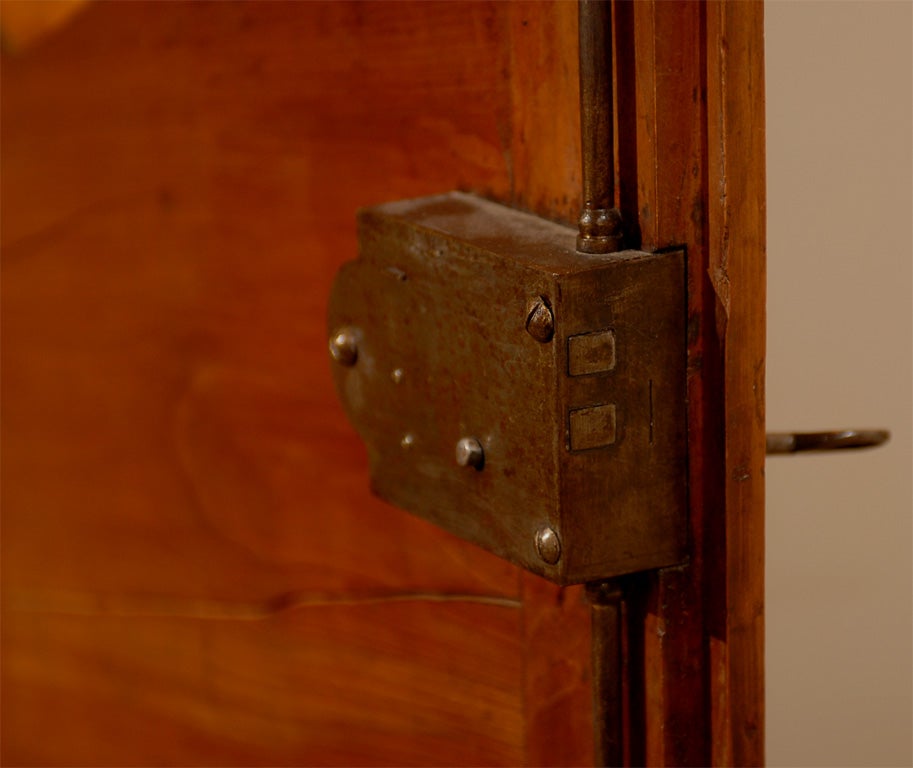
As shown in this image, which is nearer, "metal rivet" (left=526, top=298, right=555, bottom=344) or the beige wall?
"metal rivet" (left=526, top=298, right=555, bottom=344)

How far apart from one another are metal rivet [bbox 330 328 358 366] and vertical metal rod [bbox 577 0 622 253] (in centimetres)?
15

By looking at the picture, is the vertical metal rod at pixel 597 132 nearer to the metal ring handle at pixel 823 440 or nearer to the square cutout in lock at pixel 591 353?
the square cutout in lock at pixel 591 353

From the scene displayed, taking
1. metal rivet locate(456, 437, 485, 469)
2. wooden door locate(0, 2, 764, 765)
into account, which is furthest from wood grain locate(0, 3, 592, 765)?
metal rivet locate(456, 437, 485, 469)

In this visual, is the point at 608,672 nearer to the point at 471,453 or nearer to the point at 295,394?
the point at 471,453

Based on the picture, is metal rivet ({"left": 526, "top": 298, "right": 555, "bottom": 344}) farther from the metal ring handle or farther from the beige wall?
the beige wall

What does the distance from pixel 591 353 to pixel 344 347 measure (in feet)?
0.53

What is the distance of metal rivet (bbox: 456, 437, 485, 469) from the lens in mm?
595

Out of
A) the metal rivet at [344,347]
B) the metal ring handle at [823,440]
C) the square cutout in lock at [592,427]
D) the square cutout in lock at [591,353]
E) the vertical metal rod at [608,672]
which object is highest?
the square cutout in lock at [591,353]

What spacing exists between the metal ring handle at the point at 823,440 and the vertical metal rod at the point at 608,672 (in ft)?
0.35

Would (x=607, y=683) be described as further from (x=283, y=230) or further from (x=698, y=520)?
(x=283, y=230)

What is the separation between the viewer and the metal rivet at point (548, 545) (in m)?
0.56

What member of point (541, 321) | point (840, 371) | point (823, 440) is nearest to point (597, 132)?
point (541, 321)

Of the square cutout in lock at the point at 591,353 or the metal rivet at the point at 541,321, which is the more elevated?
the metal rivet at the point at 541,321

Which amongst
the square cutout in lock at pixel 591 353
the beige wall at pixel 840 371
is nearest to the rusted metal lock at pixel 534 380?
the square cutout in lock at pixel 591 353
